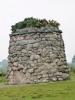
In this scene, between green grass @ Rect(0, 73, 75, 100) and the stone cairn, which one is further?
the stone cairn

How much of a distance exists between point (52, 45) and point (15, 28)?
2295 mm

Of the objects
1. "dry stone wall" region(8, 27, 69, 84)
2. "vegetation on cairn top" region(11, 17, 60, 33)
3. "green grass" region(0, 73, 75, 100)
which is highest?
"vegetation on cairn top" region(11, 17, 60, 33)

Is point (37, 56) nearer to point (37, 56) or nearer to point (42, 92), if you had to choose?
point (37, 56)

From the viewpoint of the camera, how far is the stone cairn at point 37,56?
70.1ft

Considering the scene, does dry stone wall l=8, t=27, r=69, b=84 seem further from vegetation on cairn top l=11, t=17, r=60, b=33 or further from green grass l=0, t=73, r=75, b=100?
green grass l=0, t=73, r=75, b=100

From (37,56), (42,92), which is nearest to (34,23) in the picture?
A: (37,56)

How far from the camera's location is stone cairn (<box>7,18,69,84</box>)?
21.4 m

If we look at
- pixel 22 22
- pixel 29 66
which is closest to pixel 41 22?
pixel 22 22

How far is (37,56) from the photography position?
842 inches

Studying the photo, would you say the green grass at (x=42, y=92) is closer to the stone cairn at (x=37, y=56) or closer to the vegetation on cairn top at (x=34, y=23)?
the stone cairn at (x=37, y=56)

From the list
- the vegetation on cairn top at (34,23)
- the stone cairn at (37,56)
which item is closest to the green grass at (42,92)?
the stone cairn at (37,56)

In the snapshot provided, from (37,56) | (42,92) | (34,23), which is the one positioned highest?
(34,23)

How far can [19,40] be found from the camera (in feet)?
71.9

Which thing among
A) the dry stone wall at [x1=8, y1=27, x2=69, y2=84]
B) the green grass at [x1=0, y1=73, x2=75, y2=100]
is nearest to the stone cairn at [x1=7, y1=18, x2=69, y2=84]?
the dry stone wall at [x1=8, y1=27, x2=69, y2=84]
